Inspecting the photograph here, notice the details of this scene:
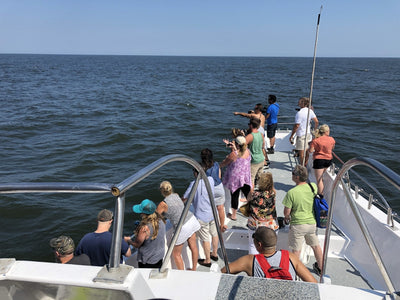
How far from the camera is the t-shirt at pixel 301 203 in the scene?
3.41 metres

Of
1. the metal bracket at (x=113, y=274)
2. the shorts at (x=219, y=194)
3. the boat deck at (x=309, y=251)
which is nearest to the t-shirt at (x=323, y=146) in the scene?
the boat deck at (x=309, y=251)

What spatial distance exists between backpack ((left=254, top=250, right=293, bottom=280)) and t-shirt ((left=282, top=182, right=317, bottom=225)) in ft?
4.11

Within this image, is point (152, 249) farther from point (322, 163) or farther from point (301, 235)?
point (322, 163)

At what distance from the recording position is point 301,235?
352 cm

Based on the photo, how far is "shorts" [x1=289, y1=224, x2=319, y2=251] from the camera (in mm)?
3478

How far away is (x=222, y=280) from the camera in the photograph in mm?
1700

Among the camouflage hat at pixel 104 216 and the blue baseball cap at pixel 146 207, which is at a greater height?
the blue baseball cap at pixel 146 207

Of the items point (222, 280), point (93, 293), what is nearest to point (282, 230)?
point (222, 280)

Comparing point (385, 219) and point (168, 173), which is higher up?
point (385, 219)

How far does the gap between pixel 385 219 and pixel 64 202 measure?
8501 mm

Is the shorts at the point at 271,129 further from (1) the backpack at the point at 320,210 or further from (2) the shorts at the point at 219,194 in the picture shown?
(1) the backpack at the point at 320,210

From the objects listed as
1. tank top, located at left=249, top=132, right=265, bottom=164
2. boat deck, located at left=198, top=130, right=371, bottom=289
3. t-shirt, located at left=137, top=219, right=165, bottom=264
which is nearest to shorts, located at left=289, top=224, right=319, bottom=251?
boat deck, located at left=198, top=130, right=371, bottom=289

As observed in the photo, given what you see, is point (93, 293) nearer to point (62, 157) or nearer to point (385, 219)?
point (385, 219)

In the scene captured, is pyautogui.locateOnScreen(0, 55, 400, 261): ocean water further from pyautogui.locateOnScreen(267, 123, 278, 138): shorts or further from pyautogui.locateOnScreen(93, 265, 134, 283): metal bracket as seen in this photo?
pyautogui.locateOnScreen(93, 265, 134, 283): metal bracket
